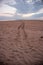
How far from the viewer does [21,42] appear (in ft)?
2.53

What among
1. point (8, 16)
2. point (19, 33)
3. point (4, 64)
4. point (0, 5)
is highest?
point (0, 5)

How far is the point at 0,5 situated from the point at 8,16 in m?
0.18

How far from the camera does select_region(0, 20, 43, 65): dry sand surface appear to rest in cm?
64

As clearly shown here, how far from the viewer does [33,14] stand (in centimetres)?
108

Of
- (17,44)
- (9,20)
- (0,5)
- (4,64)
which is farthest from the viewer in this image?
(0,5)

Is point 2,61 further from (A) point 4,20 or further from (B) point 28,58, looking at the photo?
(A) point 4,20

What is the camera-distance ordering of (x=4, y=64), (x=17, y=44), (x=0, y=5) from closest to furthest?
(x=4, y=64) → (x=17, y=44) → (x=0, y=5)

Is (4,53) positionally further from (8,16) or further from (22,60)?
(8,16)

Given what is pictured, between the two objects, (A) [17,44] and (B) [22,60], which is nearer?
(B) [22,60]

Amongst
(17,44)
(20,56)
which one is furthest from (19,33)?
(20,56)

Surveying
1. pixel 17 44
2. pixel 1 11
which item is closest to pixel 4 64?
pixel 17 44

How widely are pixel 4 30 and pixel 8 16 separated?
211 mm

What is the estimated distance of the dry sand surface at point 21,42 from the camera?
0.64m

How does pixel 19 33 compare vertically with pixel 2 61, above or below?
above
